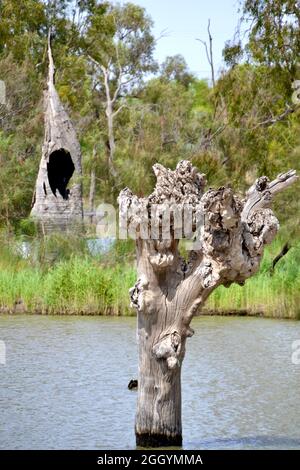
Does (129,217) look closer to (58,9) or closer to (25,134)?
(25,134)

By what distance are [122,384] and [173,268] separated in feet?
9.67

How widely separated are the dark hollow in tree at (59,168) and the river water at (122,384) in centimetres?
875

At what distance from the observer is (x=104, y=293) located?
48.5 feet

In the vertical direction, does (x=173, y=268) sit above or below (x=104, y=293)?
below

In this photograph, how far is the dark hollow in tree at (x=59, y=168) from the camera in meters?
22.9

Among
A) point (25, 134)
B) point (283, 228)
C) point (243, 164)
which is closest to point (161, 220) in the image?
point (283, 228)

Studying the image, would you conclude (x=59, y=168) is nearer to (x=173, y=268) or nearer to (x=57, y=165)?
(x=57, y=165)

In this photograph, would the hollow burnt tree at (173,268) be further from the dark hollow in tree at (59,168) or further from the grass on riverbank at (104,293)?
the dark hollow in tree at (59,168)

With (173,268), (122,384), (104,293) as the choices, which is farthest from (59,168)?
(173,268)

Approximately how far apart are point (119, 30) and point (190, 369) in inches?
1391

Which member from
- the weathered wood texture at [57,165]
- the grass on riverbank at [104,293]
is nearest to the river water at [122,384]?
the grass on riverbank at [104,293]

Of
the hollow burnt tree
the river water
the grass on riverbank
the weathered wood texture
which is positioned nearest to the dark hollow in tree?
the weathered wood texture

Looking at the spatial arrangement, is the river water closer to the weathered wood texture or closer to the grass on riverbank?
the grass on riverbank
